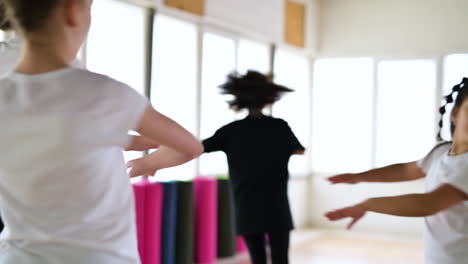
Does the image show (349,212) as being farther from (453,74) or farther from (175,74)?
(175,74)

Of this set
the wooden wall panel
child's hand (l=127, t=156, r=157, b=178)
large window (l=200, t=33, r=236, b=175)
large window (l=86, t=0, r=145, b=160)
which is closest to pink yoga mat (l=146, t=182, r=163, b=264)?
large window (l=86, t=0, r=145, b=160)

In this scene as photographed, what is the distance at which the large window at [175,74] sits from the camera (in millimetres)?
4430

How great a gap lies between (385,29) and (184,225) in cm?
213

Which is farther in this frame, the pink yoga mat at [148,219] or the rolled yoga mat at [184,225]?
the rolled yoga mat at [184,225]

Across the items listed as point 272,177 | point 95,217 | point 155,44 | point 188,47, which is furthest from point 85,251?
point 188,47

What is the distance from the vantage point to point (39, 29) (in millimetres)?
813

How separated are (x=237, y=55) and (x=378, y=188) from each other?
6.22ft

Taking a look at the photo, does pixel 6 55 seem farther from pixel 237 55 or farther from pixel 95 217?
pixel 237 55

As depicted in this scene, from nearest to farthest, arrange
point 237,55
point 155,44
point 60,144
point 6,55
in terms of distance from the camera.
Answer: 1. point 60,144
2. point 6,55
3. point 155,44
4. point 237,55

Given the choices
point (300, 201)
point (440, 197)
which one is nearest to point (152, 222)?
point (440, 197)

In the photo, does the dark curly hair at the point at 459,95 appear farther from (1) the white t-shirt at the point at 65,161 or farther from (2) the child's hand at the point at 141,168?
(1) the white t-shirt at the point at 65,161

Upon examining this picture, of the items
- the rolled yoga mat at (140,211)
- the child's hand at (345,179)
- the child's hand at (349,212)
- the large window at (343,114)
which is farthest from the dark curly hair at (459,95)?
the large window at (343,114)

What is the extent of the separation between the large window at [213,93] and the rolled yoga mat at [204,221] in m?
0.53

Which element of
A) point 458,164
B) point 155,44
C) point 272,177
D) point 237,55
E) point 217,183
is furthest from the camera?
point 237,55
